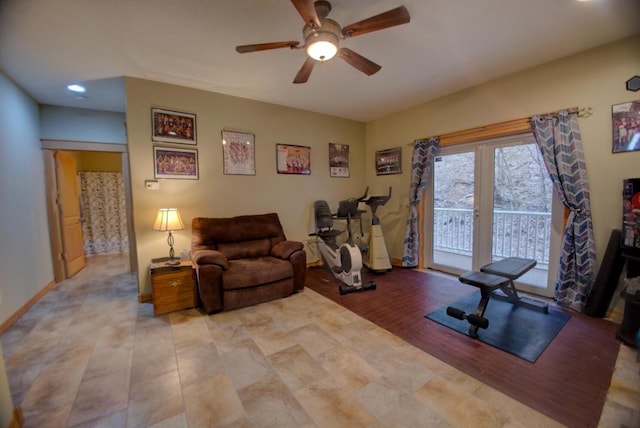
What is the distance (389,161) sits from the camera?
4594mm

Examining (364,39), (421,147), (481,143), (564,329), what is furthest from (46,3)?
(564,329)

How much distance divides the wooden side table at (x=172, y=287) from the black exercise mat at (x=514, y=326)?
2587mm

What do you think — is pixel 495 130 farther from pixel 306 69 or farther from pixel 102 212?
pixel 102 212

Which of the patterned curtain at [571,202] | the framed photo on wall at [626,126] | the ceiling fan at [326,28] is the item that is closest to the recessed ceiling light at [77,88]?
the ceiling fan at [326,28]

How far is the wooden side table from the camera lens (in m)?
2.77

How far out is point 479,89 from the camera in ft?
11.0

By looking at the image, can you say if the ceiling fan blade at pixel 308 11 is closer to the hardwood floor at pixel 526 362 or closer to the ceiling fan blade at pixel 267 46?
the ceiling fan blade at pixel 267 46

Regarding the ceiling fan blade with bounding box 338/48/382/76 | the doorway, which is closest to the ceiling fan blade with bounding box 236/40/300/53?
the ceiling fan blade with bounding box 338/48/382/76

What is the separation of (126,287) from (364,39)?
4.28 meters

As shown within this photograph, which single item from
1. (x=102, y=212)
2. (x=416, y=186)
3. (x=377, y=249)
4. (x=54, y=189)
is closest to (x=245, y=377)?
(x=377, y=249)

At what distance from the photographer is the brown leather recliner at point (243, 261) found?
108 inches

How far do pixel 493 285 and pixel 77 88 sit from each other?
5.15m

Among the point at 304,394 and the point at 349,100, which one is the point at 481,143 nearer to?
the point at 349,100

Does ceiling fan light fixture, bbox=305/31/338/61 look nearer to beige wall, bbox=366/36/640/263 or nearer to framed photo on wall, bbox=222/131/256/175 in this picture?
framed photo on wall, bbox=222/131/256/175
